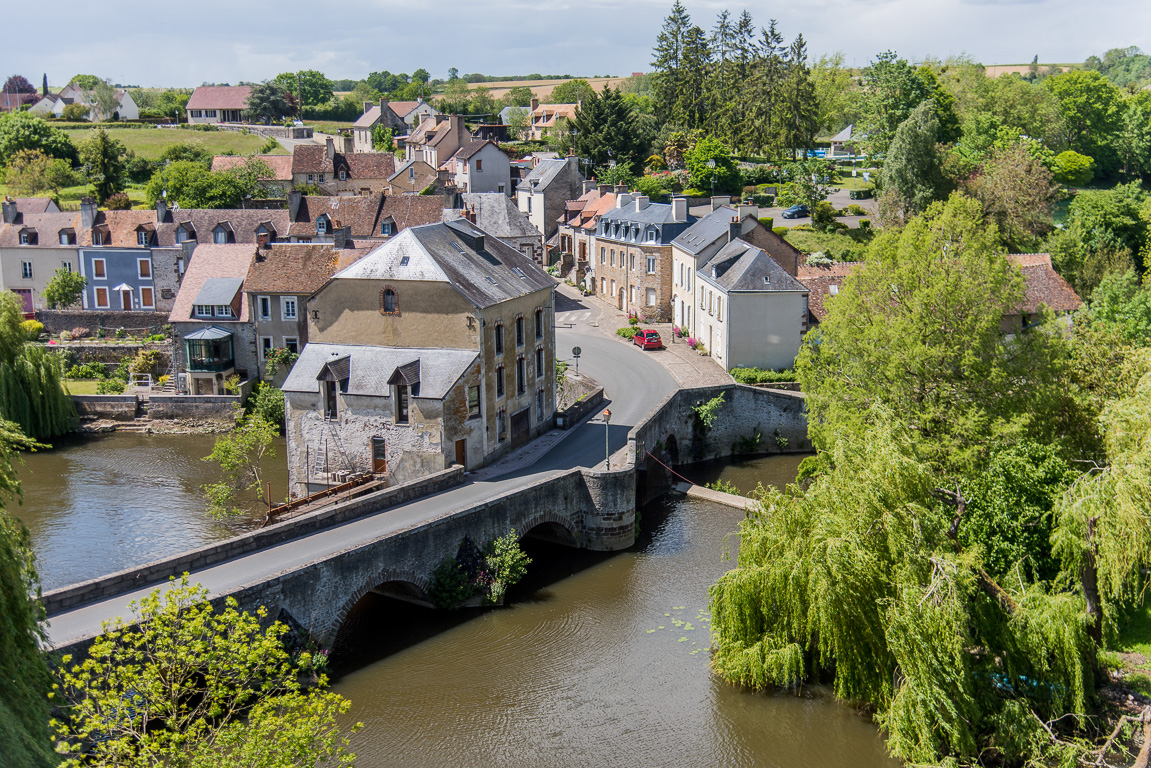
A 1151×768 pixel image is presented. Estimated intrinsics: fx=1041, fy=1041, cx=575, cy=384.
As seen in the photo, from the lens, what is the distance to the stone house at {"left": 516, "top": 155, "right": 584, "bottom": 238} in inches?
3282

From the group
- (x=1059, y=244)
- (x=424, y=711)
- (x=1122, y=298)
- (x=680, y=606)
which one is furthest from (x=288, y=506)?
(x=1059, y=244)

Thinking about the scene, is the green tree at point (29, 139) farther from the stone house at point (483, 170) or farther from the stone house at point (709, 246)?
the stone house at point (709, 246)

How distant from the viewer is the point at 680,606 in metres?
32.5

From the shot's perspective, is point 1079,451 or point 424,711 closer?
point 424,711

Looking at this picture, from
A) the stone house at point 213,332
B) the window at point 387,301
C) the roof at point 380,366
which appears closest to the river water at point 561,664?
the roof at point 380,366

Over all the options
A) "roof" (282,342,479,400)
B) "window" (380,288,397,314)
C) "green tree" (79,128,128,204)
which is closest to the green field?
"green tree" (79,128,128,204)

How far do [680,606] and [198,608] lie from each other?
17030mm

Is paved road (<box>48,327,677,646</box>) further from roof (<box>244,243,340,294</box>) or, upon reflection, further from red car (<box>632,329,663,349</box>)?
roof (<box>244,243,340,294</box>)

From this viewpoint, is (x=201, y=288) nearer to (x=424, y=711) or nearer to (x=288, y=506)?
(x=288, y=506)

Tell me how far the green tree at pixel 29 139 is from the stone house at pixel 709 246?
70.7m

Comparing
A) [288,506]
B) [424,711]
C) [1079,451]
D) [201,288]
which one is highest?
[201,288]

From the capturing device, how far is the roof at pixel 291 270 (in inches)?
2019

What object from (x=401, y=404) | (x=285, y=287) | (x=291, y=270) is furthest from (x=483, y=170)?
(x=401, y=404)

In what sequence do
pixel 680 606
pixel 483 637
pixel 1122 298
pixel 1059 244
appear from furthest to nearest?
pixel 1059 244 < pixel 1122 298 < pixel 680 606 < pixel 483 637
